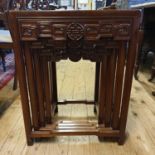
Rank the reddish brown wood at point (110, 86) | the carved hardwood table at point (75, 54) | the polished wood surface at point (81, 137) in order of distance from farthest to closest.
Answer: the polished wood surface at point (81, 137), the reddish brown wood at point (110, 86), the carved hardwood table at point (75, 54)

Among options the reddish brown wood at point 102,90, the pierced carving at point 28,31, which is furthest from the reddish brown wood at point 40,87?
the reddish brown wood at point 102,90

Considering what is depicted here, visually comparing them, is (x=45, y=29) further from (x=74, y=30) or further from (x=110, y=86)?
(x=110, y=86)

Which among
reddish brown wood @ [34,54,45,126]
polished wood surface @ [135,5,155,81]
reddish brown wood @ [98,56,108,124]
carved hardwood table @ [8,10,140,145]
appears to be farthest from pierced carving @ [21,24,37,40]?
polished wood surface @ [135,5,155,81]

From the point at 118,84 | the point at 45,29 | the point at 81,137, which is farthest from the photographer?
the point at 81,137

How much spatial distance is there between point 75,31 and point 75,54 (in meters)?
0.12

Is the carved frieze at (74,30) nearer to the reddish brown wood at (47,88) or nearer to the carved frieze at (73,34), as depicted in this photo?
the carved frieze at (73,34)

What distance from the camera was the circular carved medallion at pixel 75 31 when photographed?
0.83 metres

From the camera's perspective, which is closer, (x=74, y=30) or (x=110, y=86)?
(x=74, y=30)

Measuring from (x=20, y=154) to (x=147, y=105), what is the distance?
107cm

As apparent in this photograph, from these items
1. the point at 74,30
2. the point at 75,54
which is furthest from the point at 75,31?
the point at 75,54

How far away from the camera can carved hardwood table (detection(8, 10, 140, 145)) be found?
32.6 inches

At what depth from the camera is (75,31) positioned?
33.3 inches

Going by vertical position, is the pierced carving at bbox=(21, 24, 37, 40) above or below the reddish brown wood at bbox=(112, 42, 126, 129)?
above

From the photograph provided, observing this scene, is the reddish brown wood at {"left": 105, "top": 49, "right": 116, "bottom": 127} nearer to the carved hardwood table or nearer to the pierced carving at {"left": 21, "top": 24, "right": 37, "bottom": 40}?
the carved hardwood table
